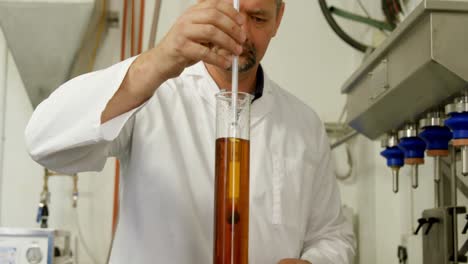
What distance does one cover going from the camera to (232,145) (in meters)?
0.88

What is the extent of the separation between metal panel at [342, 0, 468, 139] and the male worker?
18 centimetres

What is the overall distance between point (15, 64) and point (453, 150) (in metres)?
1.72

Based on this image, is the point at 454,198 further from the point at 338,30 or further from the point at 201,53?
the point at 338,30

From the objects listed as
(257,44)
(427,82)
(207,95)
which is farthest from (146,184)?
(427,82)

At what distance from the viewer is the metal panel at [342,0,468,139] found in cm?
100

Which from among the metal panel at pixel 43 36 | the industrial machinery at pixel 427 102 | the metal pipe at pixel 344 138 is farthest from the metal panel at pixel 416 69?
the metal panel at pixel 43 36

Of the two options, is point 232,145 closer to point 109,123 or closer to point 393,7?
point 109,123

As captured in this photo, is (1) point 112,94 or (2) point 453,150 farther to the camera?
(2) point 453,150

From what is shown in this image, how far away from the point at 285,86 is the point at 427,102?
4.23ft

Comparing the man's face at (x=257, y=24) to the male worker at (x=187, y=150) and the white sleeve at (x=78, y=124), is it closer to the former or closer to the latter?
the male worker at (x=187, y=150)

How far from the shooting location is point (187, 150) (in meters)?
1.25

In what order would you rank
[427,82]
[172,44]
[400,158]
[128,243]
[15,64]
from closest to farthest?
[172,44], [427,82], [128,243], [400,158], [15,64]

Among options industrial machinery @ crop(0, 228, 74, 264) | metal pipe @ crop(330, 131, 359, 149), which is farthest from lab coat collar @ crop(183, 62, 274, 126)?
metal pipe @ crop(330, 131, 359, 149)

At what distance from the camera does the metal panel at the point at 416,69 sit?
1002mm
